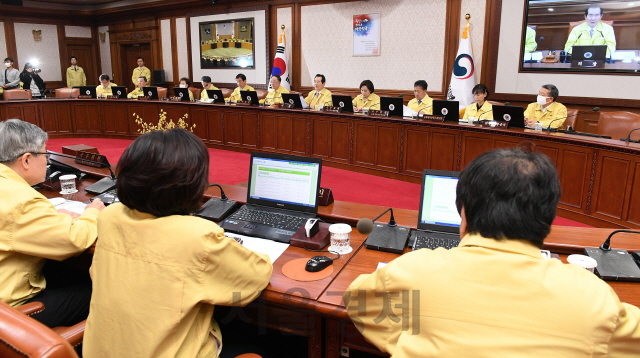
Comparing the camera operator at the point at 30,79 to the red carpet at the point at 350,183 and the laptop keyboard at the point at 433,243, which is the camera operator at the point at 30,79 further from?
the laptop keyboard at the point at 433,243

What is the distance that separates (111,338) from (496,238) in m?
1.01

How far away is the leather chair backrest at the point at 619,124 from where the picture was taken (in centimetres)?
468

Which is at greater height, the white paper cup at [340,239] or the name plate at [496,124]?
the name plate at [496,124]

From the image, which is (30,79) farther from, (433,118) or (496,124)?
(496,124)

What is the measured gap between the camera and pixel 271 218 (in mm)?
2016

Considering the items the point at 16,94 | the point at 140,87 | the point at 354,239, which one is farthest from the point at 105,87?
the point at 354,239

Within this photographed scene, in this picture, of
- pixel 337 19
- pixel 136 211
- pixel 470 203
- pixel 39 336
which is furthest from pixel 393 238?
pixel 337 19

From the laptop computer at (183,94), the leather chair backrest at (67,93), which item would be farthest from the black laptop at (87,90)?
the laptop computer at (183,94)

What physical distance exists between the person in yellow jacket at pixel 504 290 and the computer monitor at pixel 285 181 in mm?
1041

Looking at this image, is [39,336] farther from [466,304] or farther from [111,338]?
[466,304]

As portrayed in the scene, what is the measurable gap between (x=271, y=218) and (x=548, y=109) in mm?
4628

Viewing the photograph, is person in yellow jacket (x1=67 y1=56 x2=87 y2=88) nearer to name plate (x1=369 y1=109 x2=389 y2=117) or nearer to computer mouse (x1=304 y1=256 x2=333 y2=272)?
name plate (x1=369 y1=109 x2=389 y2=117)

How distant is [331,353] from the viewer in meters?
1.48

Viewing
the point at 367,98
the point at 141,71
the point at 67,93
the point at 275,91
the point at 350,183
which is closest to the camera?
the point at 350,183
